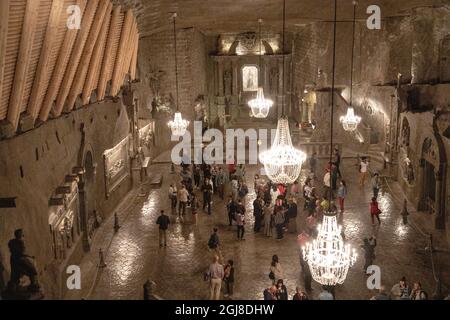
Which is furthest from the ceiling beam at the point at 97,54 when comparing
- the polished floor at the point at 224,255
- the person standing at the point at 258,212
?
the person standing at the point at 258,212

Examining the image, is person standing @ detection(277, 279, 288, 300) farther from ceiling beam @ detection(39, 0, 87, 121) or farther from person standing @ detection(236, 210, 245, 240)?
ceiling beam @ detection(39, 0, 87, 121)

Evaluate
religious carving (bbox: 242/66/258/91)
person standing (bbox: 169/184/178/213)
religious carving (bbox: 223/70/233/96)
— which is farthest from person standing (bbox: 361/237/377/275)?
religious carving (bbox: 242/66/258/91)

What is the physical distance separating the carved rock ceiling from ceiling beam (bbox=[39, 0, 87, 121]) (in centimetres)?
303

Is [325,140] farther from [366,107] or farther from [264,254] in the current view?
[264,254]

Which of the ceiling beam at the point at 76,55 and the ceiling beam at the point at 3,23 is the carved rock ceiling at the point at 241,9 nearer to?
the ceiling beam at the point at 76,55

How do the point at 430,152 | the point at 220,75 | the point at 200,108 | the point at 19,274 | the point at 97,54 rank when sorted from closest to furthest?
the point at 19,274
the point at 97,54
the point at 430,152
the point at 200,108
the point at 220,75

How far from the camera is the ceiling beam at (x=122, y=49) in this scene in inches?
577

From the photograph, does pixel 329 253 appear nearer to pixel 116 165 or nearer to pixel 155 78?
pixel 116 165

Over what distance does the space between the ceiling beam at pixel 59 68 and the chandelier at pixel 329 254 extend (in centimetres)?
575

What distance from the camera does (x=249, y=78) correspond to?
103 ft

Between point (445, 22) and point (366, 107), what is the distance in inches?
245

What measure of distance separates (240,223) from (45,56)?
683cm

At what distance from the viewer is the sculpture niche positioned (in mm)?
8078

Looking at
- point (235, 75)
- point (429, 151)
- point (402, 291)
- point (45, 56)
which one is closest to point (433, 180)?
point (429, 151)
